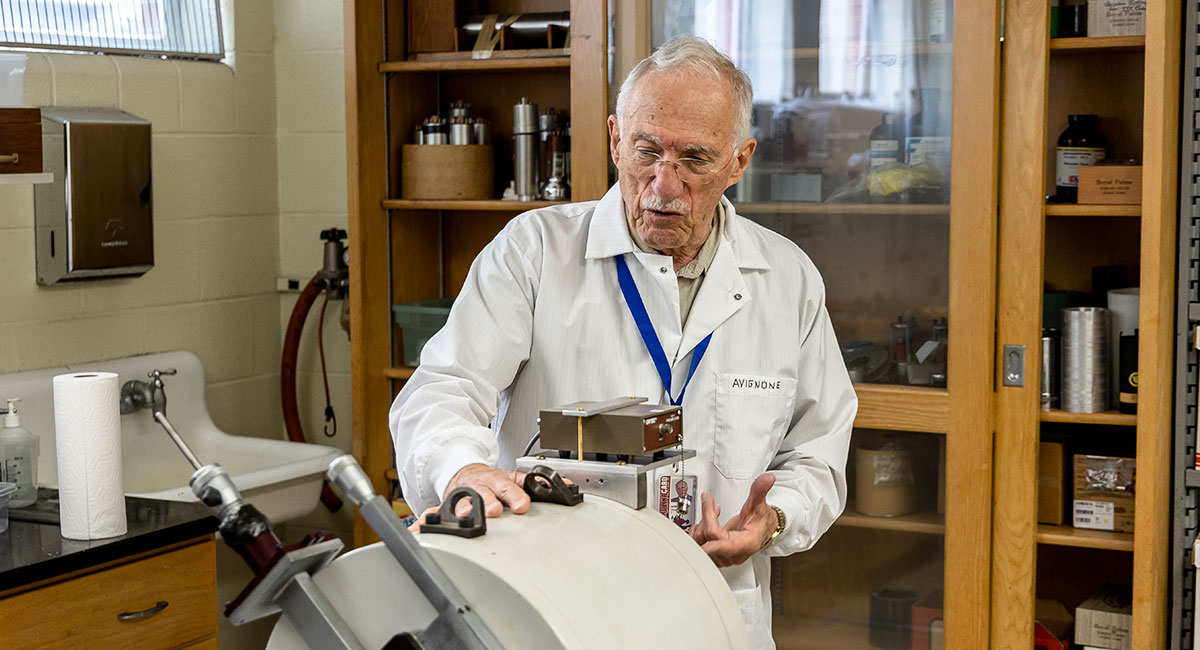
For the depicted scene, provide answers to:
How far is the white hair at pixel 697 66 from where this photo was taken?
177 centimetres

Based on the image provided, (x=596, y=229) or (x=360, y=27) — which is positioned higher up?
(x=360, y=27)

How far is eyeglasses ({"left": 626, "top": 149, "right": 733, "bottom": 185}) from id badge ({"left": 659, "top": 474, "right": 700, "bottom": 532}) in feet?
1.49

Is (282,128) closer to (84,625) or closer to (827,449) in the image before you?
(84,625)

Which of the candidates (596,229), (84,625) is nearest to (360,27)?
(596,229)

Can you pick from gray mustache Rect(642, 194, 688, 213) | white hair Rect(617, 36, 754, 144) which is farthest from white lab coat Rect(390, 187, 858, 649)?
white hair Rect(617, 36, 754, 144)

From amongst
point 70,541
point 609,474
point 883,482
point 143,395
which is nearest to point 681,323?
point 609,474

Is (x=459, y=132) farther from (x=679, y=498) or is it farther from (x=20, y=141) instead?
(x=679, y=498)

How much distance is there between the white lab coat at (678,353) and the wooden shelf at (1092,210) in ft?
2.86

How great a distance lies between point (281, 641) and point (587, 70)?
2.10m

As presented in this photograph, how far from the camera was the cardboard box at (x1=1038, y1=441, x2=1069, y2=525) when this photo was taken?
8.90ft

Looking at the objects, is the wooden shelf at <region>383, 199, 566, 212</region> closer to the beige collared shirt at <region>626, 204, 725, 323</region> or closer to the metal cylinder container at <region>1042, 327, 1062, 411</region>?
the beige collared shirt at <region>626, 204, 725, 323</region>

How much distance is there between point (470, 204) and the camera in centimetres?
310

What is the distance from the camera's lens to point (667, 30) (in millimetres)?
2910

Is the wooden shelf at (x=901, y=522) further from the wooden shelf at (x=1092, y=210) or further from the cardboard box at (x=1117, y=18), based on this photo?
the cardboard box at (x=1117, y=18)
